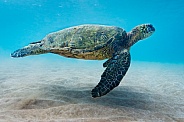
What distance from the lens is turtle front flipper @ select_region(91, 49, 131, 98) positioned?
369 centimetres

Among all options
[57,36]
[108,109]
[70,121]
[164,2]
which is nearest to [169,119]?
[108,109]

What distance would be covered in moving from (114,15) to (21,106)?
4478cm

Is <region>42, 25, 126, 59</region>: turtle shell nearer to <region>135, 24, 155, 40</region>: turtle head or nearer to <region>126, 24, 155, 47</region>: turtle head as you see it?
<region>126, 24, 155, 47</region>: turtle head

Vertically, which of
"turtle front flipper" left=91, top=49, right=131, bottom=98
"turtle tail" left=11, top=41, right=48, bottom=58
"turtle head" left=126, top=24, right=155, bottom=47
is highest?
"turtle head" left=126, top=24, right=155, bottom=47

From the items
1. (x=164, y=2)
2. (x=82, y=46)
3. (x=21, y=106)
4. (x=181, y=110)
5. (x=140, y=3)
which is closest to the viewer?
(x=21, y=106)

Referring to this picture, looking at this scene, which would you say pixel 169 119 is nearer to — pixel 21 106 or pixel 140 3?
pixel 21 106

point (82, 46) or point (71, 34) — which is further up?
point (71, 34)

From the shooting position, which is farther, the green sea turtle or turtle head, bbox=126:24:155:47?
turtle head, bbox=126:24:155:47

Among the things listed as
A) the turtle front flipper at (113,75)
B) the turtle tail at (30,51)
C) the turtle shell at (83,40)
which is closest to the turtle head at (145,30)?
the turtle shell at (83,40)

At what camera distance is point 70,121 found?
3.00m

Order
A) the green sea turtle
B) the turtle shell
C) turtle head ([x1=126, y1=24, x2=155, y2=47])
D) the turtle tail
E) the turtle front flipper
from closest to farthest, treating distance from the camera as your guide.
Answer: the turtle front flipper < the green sea turtle < the turtle shell < the turtle tail < turtle head ([x1=126, y1=24, x2=155, y2=47])

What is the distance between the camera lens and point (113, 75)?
3.98m

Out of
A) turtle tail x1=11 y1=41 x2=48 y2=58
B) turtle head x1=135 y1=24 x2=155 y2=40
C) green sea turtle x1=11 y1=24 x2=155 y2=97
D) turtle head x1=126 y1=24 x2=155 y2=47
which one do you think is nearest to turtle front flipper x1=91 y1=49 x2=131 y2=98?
green sea turtle x1=11 y1=24 x2=155 y2=97

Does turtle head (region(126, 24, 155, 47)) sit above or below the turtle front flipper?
above
